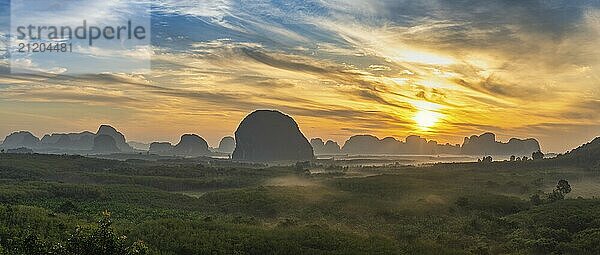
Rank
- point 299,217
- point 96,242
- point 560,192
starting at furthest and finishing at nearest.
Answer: point 560,192, point 299,217, point 96,242

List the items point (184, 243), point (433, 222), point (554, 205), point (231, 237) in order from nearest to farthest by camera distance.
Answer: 1. point (184, 243)
2. point (231, 237)
3. point (433, 222)
4. point (554, 205)

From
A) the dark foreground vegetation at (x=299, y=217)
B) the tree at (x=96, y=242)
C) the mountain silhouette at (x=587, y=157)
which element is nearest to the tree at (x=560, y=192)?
the dark foreground vegetation at (x=299, y=217)

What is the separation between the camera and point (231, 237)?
47.7 meters

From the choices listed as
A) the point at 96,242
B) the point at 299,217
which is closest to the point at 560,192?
the point at 299,217

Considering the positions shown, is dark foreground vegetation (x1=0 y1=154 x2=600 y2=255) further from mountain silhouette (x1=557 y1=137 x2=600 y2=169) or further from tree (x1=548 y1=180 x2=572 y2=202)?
mountain silhouette (x1=557 y1=137 x2=600 y2=169)

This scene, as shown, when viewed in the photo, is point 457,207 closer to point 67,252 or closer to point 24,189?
point 67,252

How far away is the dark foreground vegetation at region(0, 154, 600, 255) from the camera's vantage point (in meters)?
42.9

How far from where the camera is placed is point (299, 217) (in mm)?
74562

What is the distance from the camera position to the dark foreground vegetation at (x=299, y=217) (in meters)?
42.9

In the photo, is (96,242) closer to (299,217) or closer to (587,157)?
(299,217)

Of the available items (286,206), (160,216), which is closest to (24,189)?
(160,216)

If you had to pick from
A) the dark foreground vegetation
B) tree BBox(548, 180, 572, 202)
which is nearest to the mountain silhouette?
the dark foreground vegetation

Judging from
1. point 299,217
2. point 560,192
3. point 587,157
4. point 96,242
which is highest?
point 96,242

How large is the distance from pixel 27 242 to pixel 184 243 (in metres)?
19.3
